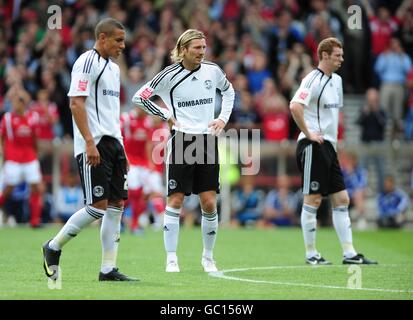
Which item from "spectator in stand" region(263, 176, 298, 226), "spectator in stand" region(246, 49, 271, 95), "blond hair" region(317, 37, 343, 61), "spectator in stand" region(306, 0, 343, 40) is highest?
"spectator in stand" region(306, 0, 343, 40)

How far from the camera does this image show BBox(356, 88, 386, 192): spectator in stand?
2470 cm

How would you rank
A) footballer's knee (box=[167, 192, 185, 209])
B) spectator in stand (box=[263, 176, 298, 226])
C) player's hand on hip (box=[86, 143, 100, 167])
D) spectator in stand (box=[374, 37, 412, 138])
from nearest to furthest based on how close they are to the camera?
player's hand on hip (box=[86, 143, 100, 167])
footballer's knee (box=[167, 192, 185, 209])
spectator in stand (box=[263, 176, 298, 226])
spectator in stand (box=[374, 37, 412, 138])

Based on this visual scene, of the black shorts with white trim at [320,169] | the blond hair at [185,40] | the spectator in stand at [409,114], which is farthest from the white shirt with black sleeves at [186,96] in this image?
the spectator in stand at [409,114]

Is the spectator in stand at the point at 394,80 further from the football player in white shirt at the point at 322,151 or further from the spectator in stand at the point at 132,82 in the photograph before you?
the football player in white shirt at the point at 322,151

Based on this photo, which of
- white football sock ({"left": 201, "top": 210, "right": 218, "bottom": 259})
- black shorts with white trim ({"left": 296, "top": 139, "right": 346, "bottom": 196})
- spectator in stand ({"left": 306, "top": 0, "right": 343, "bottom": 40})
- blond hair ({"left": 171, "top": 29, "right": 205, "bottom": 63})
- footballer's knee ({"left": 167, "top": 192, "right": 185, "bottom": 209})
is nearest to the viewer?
blond hair ({"left": 171, "top": 29, "right": 205, "bottom": 63})

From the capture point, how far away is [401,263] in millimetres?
13398

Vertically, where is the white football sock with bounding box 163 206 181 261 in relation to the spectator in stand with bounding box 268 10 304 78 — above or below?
below

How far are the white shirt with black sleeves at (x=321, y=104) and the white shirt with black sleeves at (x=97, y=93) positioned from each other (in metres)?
3.66

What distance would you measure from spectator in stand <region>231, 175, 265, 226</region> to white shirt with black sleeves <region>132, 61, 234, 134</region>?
40.6ft

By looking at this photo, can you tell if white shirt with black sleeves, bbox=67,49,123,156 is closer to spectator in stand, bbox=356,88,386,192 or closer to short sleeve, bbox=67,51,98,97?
short sleeve, bbox=67,51,98,97

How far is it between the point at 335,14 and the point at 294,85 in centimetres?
246

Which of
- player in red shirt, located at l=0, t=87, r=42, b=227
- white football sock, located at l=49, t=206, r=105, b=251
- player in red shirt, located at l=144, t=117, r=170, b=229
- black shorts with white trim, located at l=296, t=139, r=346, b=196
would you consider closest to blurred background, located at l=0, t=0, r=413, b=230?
player in red shirt, located at l=0, t=87, r=42, b=227
